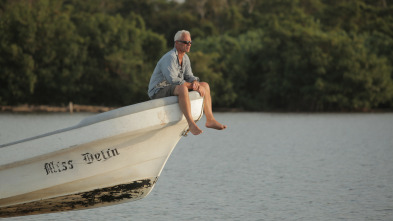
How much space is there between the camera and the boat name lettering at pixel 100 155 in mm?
11039

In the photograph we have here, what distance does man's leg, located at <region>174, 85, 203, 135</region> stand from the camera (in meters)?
10.8

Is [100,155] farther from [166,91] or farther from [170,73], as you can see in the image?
[170,73]

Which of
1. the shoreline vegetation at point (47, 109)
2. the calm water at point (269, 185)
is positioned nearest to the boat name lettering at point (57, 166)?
the calm water at point (269, 185)

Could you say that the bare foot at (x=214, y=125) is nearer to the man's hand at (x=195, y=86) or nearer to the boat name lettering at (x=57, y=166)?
the man's hand at (x=195, y=86)

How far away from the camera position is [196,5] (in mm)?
98812

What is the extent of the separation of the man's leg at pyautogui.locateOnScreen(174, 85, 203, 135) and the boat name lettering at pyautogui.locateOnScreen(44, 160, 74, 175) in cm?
193

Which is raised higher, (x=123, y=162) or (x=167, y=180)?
(x=123, y=162)

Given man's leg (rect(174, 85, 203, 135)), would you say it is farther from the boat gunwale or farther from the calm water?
the calm water

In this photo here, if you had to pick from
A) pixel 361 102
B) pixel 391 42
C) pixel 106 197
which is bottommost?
pixel 361 102

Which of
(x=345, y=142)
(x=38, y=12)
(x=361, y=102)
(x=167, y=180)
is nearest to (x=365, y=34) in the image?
(x=361, y=102)

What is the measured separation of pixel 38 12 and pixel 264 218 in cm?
6411

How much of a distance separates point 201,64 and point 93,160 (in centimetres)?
6280

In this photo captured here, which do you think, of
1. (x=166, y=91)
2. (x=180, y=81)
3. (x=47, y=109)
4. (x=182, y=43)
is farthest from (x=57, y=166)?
(x=47, y=109)

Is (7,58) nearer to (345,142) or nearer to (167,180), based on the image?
(345,142)
